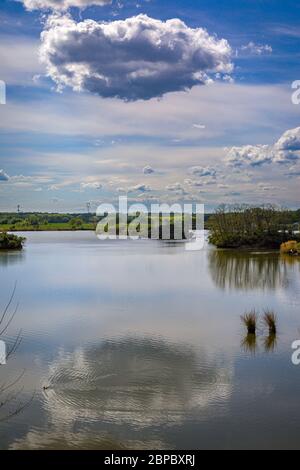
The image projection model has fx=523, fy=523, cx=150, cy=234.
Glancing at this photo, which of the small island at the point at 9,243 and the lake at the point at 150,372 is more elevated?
the small island at the point at 9,243

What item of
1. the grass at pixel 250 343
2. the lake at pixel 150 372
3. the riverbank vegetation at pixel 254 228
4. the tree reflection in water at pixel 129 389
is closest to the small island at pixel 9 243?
the riverbank vegetation at pixel 254 228

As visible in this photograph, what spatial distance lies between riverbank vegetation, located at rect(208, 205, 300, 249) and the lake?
27.9 m

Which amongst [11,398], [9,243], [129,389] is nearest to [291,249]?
[9,243]

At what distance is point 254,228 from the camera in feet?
156

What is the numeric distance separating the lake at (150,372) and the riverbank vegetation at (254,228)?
91.5 ft

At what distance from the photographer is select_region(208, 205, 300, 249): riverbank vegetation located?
47312 mm

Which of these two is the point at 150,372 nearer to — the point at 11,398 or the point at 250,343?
the point at 11,398

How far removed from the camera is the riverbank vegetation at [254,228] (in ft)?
155

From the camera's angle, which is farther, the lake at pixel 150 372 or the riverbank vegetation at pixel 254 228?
the riverbank vegetation at pixel 254 228

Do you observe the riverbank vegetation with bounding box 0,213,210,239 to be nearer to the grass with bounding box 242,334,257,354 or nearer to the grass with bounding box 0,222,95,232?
the grass with bounding box 0,222,95,232

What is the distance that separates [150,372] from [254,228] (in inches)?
1553

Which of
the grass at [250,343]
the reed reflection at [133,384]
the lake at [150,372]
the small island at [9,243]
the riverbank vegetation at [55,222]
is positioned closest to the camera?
the lake at [150,372]

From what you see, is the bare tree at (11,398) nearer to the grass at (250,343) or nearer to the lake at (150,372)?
the lake at (150,372)

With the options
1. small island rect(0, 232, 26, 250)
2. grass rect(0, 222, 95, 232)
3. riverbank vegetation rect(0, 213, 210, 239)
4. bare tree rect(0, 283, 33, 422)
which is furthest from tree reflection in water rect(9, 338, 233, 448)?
grass rect(0, 222, 95, 232)
